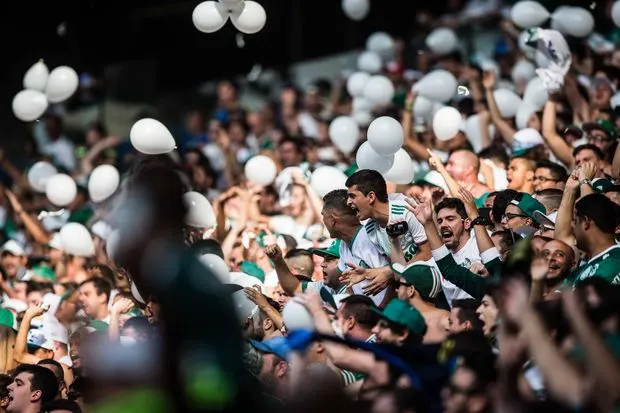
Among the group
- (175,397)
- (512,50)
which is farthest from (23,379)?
(512,50)

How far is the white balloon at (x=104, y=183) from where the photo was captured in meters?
9.55

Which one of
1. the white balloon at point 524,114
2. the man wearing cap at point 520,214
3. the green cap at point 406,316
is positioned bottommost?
the white balloon at point 524,114

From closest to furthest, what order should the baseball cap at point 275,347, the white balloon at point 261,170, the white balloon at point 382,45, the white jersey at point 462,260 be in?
the baseball cap at point 275,347
the white jersey at point 462,260
the white balloon at point 261,170
the white balloon at point 382,45

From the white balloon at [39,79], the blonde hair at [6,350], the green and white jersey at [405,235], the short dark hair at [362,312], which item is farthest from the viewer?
the white balloon at [39,79]

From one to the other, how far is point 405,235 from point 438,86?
2999mm

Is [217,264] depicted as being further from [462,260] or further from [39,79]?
[39,79]

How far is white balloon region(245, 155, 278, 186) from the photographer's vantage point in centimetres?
984

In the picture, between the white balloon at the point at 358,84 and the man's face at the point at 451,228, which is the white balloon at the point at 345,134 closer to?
the white balloon at the point at 358,84

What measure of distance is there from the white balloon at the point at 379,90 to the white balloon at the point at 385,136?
281 centimetres

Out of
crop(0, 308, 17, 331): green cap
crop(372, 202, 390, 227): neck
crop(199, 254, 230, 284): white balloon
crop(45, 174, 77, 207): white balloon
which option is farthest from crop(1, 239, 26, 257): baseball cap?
crop(372, 202, 390, 227): neck

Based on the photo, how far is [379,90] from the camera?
35.2ft

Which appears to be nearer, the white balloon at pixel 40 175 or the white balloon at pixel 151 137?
the white balloon at pixel 151 137

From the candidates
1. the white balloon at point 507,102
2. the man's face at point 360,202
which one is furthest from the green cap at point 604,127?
the man's face at point 360,202

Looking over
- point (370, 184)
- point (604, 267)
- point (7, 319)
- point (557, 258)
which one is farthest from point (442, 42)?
point (604, 267)
